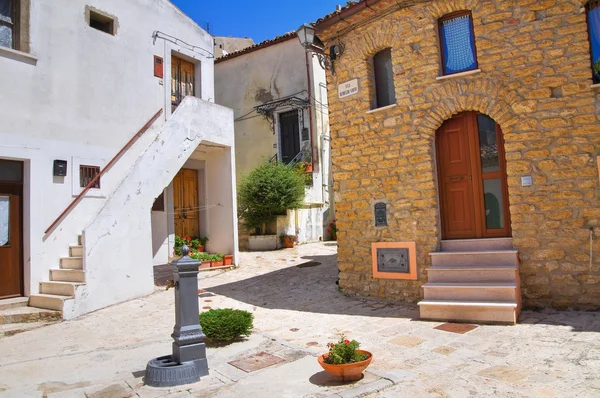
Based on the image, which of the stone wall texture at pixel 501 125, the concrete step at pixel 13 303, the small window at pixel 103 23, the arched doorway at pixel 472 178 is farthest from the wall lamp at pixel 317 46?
the concrete step at pixel 13 303

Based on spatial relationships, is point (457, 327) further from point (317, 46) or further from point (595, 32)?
point (317, 46)

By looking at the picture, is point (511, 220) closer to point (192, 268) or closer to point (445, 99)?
point (445, 99)

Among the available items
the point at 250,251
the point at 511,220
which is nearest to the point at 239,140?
the point at 250,251

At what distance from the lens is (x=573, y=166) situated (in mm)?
6320

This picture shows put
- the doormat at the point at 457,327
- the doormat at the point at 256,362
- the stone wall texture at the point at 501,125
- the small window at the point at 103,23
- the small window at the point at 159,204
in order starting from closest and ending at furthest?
the doormat at the point at 256,362 → the doormat at the point at 457,327 → the stone wall texture at the point at 501,125 → the small window at the point at 103,23 → the small window at the point at 159,204

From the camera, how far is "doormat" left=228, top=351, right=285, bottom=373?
15.2ft

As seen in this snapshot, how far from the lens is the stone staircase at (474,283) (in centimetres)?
596

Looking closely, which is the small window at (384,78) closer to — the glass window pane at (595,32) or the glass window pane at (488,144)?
the glass window pane at (488,144)

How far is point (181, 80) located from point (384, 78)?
5916mm

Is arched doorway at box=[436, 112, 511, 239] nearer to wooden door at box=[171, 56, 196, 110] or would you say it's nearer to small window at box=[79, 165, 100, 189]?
small window at box=[79, 165, 100, 189]

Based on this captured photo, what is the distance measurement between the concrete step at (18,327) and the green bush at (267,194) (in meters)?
7.53

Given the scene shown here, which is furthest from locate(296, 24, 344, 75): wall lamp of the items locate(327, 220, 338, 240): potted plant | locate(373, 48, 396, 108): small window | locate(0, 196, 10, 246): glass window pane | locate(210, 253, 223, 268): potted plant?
locate(327, 220, 338, 240): potted plant

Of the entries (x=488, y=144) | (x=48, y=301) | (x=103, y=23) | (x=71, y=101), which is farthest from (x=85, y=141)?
(x=488, y=144)

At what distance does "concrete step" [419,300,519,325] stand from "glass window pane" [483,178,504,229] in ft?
5.19
